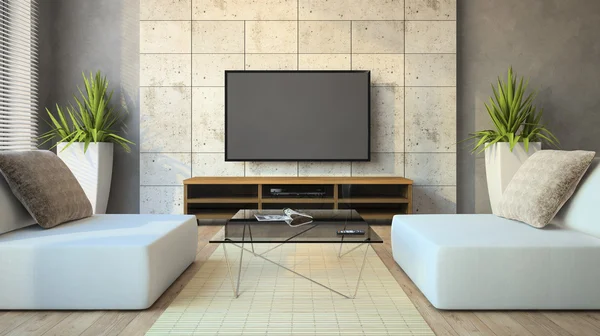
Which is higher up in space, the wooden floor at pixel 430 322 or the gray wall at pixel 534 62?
the gray wall at pixel 534 62

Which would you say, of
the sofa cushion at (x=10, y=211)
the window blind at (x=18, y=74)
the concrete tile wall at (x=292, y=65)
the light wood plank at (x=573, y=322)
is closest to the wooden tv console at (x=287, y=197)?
the concrete tile wall at (x=292, y=65)

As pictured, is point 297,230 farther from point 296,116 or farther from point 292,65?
point 292,65

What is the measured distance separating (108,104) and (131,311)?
3623 millimetres

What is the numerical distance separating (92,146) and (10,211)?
2.44 meters

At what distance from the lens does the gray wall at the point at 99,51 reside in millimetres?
5316

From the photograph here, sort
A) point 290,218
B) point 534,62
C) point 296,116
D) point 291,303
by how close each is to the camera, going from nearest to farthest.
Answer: point 291,303, point 290,218, point 296,116, point 534,62

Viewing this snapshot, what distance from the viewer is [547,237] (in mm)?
2352

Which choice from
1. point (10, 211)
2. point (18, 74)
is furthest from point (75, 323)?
point (18, 74)

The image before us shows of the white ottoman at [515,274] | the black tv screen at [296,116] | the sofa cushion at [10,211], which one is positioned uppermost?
the black tv screen at [296,116]

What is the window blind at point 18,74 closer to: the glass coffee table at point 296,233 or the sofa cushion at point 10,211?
the sofa cushion at point 10,211

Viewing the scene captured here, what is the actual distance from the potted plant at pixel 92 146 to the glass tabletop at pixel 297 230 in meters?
2.25

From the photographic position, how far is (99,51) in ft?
17.5

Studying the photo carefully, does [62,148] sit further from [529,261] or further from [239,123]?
[529,261]

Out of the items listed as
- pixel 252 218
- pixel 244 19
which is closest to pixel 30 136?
pixel 244 19
